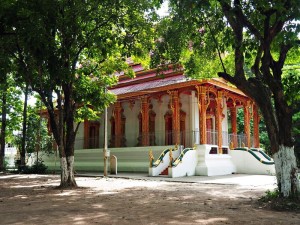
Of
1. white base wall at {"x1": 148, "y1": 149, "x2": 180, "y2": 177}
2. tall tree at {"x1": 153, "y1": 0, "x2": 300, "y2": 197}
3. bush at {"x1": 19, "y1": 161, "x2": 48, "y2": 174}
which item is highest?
tall tree at {"x1": 153, "y1": 0, "x2": 300, "y2": 197}

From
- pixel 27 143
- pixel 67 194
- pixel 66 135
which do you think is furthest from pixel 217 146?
pixel 27 143

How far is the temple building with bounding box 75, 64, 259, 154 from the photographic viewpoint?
1969 cm

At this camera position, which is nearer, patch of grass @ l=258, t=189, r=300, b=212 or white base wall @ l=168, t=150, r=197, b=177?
→ patch of grass @ l=258, t=189, r=300, b=212

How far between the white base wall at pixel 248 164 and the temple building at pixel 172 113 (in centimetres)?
89

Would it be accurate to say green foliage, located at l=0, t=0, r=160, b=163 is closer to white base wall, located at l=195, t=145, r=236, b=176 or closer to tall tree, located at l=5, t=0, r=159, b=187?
tall tree, located at l=5, t=0, r=159, b=187

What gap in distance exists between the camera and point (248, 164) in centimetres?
2044

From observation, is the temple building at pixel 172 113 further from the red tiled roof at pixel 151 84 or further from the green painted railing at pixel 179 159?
the green painted railing at pixel 179 159

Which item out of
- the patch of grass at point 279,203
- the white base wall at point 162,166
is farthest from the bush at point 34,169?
the patch of grass at point 279,203

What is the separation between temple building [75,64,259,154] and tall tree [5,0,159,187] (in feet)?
21.9

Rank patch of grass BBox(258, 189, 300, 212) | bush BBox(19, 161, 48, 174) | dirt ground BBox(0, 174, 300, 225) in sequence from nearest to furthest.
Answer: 1. dirt ground BBox(0, 174, 300, 225)
2. patch of grass BBox(258, 189, 300, 212)
3. bush BBox(19, 161, 48, 174)

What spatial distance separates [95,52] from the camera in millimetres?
13266

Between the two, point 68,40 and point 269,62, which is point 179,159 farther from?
point 269,62

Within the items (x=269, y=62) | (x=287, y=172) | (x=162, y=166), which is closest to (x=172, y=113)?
(x=162, y=166)

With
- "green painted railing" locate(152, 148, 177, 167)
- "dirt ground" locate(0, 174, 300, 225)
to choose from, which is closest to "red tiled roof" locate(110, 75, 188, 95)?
"green painted railing" locate(152, 148, 177, 167)
